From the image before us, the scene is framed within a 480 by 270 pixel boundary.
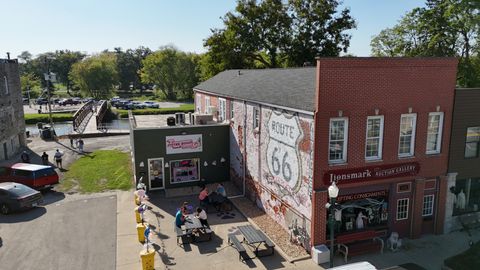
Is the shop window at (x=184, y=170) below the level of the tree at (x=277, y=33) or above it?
below

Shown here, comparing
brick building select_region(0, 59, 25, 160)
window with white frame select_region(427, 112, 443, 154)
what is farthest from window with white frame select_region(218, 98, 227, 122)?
brick building select_region(0, 59, 25, 160)

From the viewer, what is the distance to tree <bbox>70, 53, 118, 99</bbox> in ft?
275

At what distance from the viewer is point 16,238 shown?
53.8 ft

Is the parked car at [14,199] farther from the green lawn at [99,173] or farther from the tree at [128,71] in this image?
the tree at [128,71]

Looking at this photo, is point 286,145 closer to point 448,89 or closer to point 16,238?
point 448,89

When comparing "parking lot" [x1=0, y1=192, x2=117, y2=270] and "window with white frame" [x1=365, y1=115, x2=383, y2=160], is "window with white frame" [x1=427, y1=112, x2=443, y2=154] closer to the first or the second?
"window with white frame" [x1=365, y1=115, x2=383, y2=160]

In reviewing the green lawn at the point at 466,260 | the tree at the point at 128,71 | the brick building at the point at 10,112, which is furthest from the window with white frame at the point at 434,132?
the tree at the point at 128,71

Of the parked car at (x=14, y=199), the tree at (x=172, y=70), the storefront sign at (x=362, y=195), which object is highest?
the tree at (x=172, y=70)

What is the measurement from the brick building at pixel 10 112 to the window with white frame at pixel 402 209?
102 feet

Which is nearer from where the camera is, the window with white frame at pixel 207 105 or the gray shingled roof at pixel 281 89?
the gray shingled roof at pixel 281 89

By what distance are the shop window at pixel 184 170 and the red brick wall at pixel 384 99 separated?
11313mm

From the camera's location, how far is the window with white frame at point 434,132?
16.0 meters

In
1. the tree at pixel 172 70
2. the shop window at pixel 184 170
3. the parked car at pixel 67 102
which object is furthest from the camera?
the tree at pixel 172 70

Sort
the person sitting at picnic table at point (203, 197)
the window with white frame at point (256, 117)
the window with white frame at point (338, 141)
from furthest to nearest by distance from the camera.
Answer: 1. the person sitting at picnic table at point (203, 197)
2. the window with white frame at point (256, 117)
3. the window with white frame at point (338, 141)
